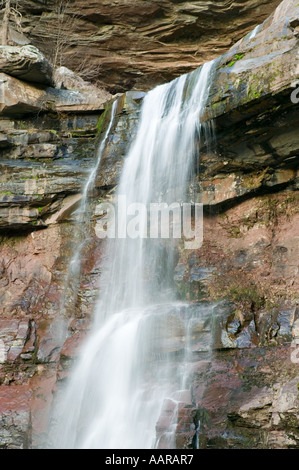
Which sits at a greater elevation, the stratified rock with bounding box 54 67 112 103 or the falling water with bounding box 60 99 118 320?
the stratified rock with bounding box 54 67 112 103

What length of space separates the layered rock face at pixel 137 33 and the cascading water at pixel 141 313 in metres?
4.87

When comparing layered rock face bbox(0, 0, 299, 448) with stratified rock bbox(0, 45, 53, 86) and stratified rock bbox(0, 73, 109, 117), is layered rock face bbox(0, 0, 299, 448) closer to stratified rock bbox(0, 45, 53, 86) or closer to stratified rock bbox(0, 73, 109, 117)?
stratified rock bbox(0, 73, 109, 117)

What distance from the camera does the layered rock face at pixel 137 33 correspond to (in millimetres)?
15602

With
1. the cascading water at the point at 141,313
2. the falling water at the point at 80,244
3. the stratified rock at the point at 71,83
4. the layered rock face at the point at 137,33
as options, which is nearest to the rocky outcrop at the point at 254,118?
the cascading water at the point at 141,313

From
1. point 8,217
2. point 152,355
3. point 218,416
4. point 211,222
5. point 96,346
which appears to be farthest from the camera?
point 8,217

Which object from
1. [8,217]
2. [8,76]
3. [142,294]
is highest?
[8,76]

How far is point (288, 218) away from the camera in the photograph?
10.8 m

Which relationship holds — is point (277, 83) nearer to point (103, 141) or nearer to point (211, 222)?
point (211, 222)

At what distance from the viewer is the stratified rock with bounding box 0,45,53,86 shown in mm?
12922

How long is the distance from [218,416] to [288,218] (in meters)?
4.78

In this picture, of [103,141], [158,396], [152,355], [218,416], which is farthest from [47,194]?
[218,416]

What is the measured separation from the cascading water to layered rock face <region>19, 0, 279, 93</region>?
4.87m

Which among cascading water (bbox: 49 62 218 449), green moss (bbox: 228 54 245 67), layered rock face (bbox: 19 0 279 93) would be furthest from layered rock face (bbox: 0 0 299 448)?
layered rock face (bbox: 19 0 279 93)

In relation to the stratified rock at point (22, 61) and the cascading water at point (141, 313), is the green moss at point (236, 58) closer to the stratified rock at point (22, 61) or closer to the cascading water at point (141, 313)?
the cascading water at point (141, 313)
